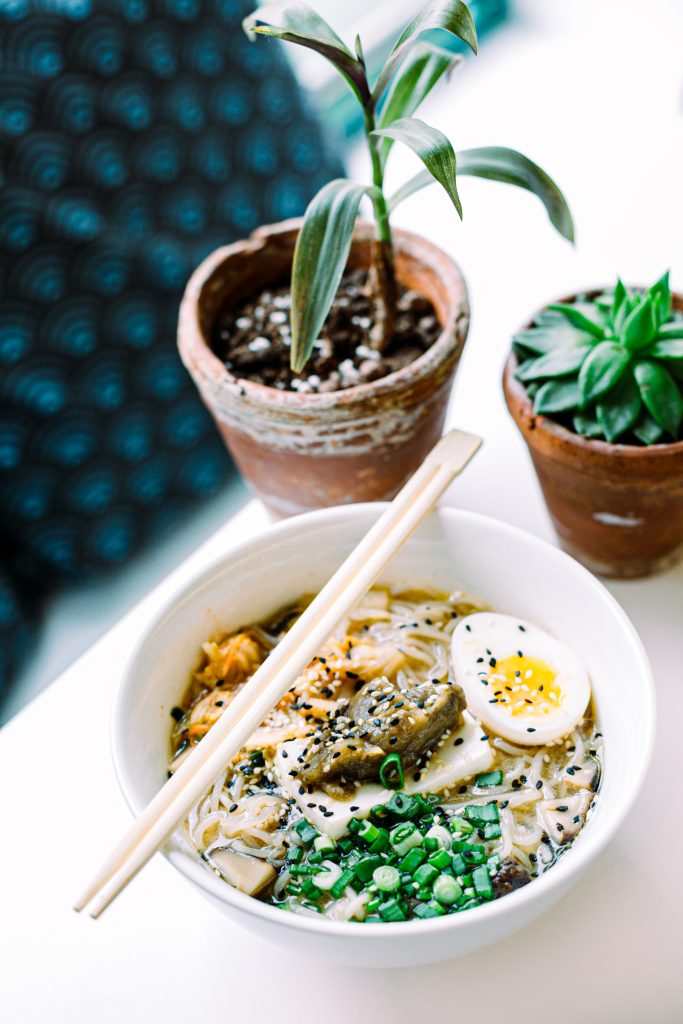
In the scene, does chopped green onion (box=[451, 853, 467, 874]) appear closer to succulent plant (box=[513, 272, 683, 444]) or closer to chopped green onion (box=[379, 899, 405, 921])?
chopped green onion (box=[379, 899, 405, 921])

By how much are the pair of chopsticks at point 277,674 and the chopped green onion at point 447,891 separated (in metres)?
0.25

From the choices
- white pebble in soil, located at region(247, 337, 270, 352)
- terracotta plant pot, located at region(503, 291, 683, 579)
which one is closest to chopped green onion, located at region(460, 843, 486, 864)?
terracotta plant pot, located at region(503, 291, 683, 579)

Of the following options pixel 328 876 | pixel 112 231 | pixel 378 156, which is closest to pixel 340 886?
pixel 328 876

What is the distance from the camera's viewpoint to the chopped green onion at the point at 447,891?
0.94m

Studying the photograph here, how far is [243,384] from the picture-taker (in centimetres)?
121

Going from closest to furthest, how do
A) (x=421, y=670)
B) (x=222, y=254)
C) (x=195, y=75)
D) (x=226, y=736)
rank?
(x=226, y=736) → (x=421, y=670) → (x=222, y=254) → (x=195, y=75)

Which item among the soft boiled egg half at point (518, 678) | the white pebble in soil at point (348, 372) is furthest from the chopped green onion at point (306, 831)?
the white pebble in soil at point (348, 372)

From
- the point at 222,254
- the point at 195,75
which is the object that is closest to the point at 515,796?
the point at 222,254

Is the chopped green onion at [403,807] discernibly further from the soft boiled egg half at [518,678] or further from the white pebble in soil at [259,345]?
the white pebble in soil at [259,345]

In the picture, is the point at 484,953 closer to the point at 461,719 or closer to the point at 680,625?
the point at 461,719

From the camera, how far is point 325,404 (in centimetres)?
117

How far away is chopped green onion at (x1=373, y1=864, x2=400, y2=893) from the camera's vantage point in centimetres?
95

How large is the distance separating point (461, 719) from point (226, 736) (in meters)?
0.30

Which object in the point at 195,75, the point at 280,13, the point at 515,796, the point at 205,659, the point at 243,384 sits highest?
the point at 280,13
